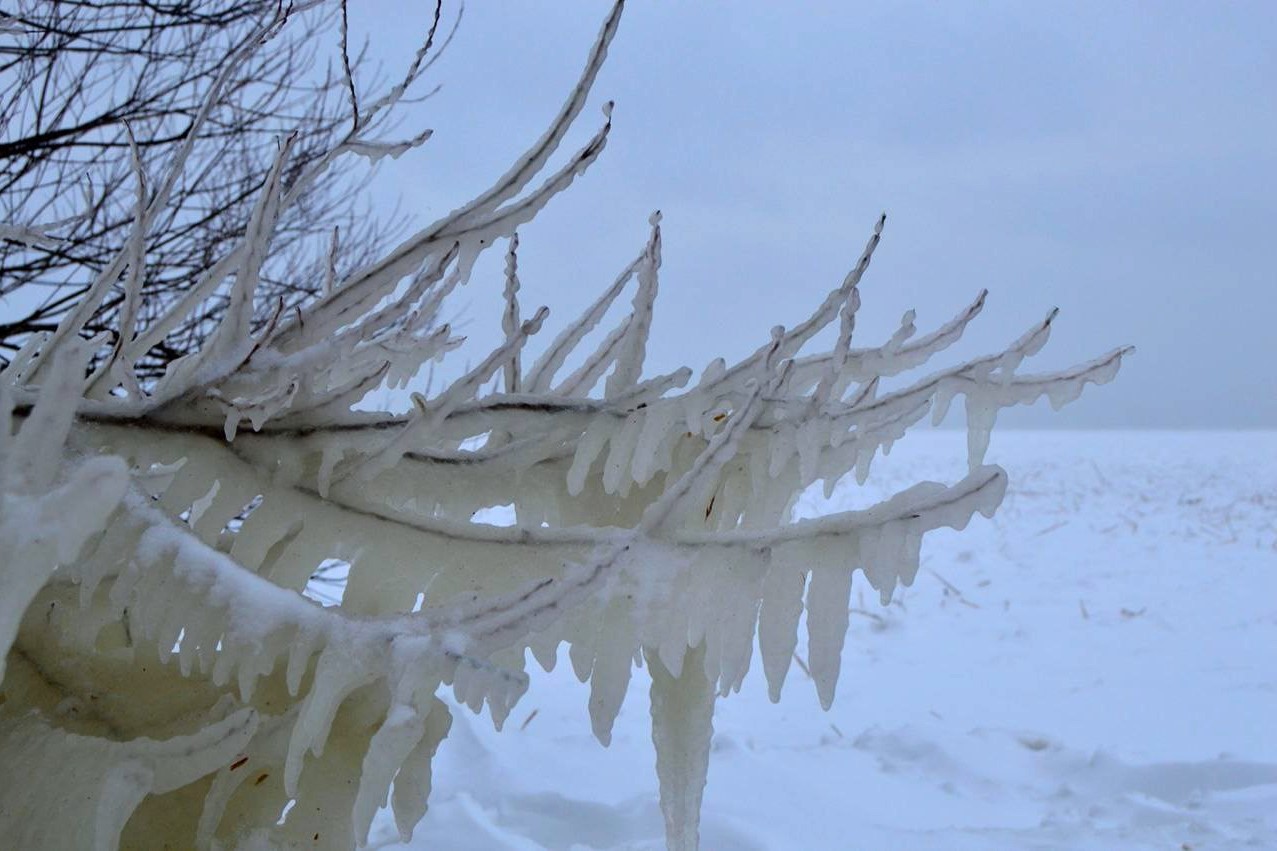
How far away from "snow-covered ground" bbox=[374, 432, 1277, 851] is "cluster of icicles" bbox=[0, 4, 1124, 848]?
1.05 metres

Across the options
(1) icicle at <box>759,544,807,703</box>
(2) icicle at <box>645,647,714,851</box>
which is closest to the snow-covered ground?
(2) icicle at <box>645,647,714,851</box>

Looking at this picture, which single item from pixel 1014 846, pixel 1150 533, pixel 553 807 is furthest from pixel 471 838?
pixel 1150 533

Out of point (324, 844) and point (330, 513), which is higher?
point (330, 513)

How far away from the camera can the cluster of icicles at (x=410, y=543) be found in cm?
64

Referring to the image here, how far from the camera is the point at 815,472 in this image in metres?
Result: 0.92

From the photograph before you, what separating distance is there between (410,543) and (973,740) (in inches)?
87.7

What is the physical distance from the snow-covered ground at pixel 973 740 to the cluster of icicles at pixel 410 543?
1.05 m

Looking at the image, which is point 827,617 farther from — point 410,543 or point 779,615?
point 410,543

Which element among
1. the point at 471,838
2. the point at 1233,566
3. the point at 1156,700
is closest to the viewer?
the point at 471,838

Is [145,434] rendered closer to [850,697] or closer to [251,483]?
[251,483]

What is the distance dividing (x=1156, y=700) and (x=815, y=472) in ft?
8.77

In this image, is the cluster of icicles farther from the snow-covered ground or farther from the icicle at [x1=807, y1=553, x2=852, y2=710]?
the snow-covered ground

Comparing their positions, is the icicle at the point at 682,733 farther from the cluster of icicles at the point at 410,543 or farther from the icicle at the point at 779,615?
the icicle at the point at 779,615

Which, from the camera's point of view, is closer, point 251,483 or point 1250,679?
point 251,483
